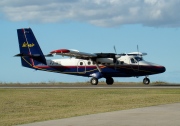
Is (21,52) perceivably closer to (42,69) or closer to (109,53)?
(42,69)

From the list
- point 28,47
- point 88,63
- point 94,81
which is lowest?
point 94,81

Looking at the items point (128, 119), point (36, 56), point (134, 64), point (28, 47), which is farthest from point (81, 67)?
point (128, 119)

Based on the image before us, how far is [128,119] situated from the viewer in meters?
15.8

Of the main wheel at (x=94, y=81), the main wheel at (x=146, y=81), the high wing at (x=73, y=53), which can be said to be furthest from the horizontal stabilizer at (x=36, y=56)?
the main wheel at (x=146, y=81)

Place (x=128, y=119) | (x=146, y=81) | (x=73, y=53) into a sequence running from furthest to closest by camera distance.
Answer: (x=146, y=81) < (x=73, y=53) < (x=128, y=119)

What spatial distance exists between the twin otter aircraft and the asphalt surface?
97.0ft

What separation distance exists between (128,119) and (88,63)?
36.4 meters

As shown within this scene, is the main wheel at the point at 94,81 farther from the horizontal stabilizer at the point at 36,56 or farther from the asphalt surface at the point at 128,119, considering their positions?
the asphalt surface at the point at 128,119

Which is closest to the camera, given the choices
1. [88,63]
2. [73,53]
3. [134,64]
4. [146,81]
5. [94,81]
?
[73,53]

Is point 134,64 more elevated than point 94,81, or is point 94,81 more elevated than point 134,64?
point 134,64

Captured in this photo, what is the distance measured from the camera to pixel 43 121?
15898 millimetres

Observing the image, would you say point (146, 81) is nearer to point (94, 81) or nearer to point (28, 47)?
point (94, 81)

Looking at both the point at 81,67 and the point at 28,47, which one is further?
the point at 28,47

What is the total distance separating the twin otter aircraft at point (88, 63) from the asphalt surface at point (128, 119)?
29.6m
